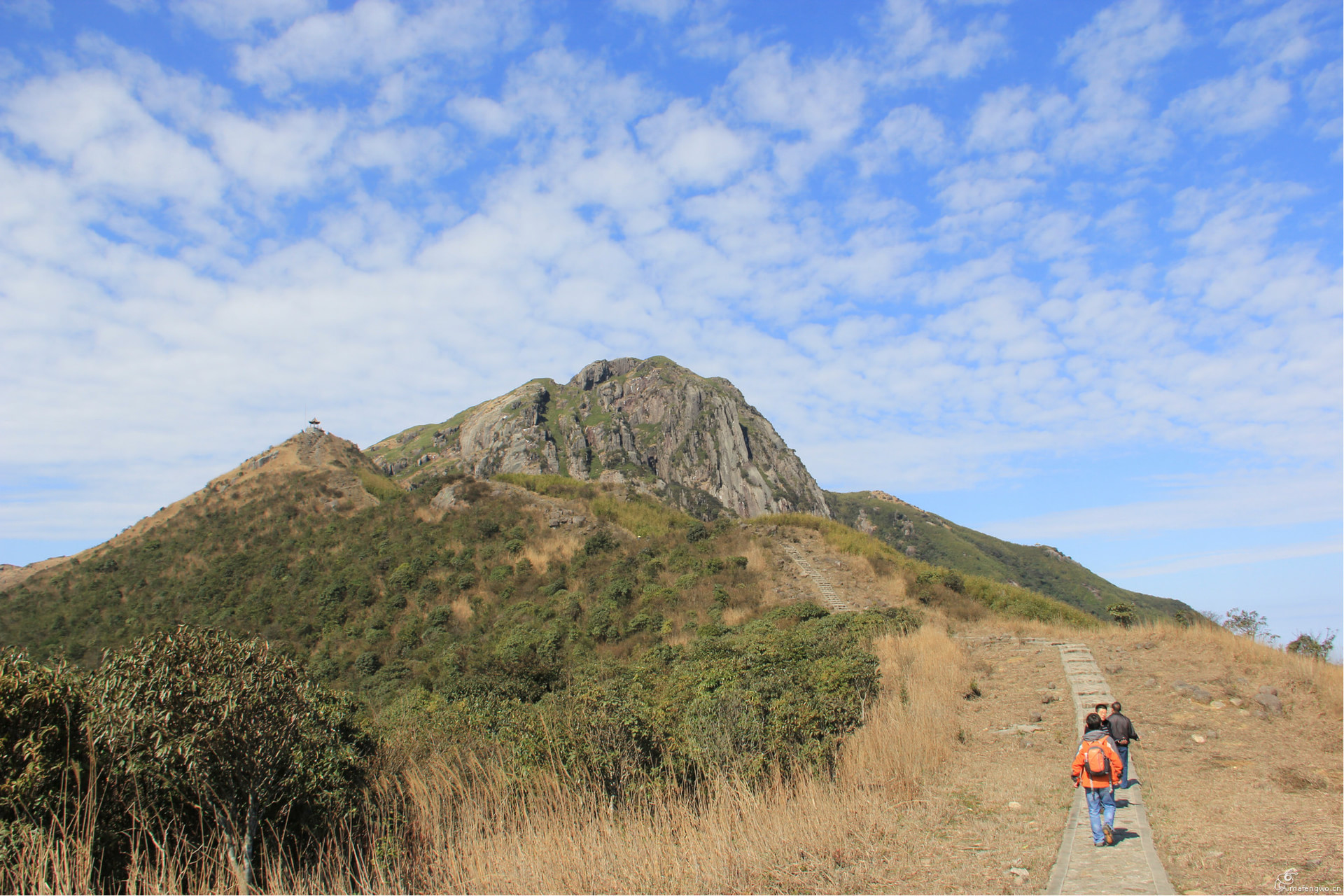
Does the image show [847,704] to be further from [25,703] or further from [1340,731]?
[25,703]

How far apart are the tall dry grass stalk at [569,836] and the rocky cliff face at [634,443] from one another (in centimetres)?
13773

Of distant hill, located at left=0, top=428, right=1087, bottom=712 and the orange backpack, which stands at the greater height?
distant hill, located at left=0, top=428, right=1087, bottom=712

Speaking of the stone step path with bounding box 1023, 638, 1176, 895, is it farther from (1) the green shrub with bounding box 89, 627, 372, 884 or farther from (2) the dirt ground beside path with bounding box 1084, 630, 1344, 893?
(1) the green shrub with bounding box 89, 627, 372, 884

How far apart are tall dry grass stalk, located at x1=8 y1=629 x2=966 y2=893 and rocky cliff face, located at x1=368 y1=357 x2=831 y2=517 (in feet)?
452

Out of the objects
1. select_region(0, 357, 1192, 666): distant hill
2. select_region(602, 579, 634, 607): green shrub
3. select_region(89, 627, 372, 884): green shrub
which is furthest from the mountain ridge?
select_region(89, 627, 372, 884): green shrub

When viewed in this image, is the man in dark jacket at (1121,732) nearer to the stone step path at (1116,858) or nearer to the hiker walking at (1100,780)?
the stone step path at (1116,858)

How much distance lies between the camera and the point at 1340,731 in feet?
33.3

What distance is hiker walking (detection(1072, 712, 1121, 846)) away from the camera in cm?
655

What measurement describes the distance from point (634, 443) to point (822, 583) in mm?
144213

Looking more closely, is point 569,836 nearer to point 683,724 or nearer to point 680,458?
point 683,724

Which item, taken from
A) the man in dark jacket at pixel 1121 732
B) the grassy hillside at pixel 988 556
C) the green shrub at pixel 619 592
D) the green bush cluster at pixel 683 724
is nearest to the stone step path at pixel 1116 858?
the man in dark jacket at pixel 1121 732

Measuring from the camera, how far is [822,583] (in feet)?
91.1

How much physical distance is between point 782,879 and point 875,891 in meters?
0.80

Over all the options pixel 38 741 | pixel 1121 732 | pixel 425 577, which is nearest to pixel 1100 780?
pixel 1121 732
